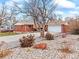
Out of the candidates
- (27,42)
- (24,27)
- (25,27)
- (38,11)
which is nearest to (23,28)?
(24,27)

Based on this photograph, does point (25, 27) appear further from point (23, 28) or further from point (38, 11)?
point (38, 11)

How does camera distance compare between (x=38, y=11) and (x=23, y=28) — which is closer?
(x=38, y=11)

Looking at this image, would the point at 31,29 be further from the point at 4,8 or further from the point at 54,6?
the point at 54,6

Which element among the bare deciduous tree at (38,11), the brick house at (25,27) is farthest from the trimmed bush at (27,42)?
the brick house at (25,27)

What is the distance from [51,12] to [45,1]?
6.82ft

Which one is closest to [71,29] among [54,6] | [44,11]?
[54,6]

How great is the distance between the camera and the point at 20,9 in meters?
31.0

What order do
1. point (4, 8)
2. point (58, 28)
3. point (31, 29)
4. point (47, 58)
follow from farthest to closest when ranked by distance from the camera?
point (31, 29)
point (58, 28)
point (4, 8)
point (47, 58)

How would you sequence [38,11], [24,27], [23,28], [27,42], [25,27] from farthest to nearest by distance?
1. [23,28]
2. [24,27]
3. [25,27]
4. [38,11]
5. [27,42]

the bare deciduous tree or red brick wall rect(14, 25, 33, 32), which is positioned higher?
the bare deciduous tree

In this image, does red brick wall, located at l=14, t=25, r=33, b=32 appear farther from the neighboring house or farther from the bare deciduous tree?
the bare deciduous tree

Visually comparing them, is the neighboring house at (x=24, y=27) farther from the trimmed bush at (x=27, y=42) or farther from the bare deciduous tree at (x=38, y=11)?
the trimmed bush at (x=27, y=42)

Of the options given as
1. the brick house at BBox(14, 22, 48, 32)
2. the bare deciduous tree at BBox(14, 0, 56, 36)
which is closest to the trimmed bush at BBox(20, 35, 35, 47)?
the bare deciduous tree at BBox(14, 0, 56, 36)

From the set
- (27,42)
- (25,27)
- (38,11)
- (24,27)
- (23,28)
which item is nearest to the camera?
(27,42)
